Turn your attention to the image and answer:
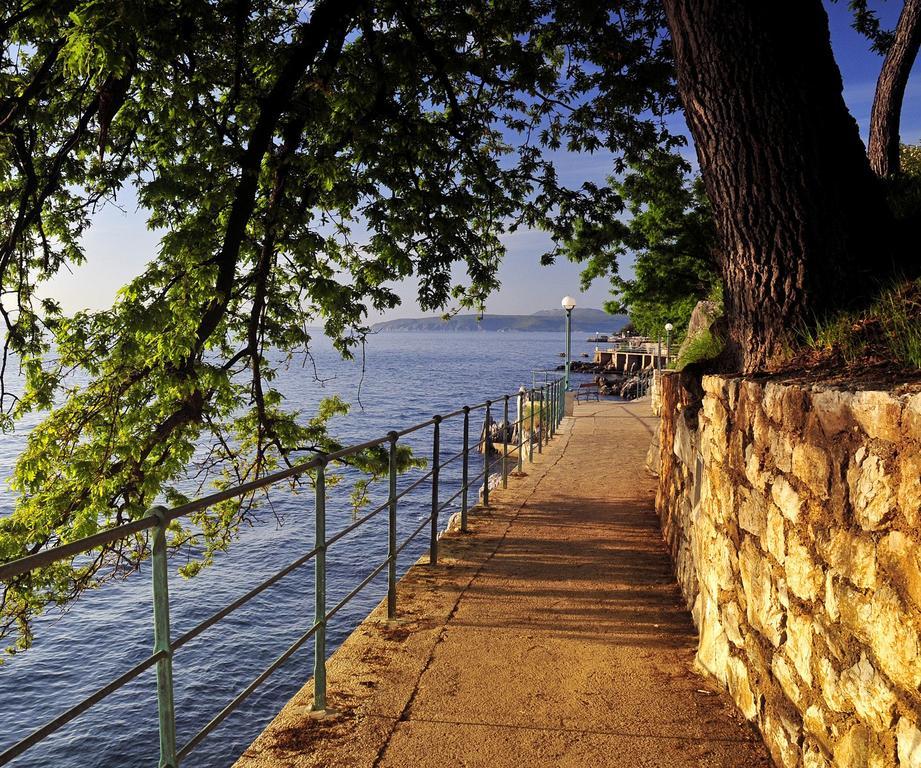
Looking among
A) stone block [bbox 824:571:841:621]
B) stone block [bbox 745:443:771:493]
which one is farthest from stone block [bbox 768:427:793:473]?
stone block [bbox 824:571:841:621]

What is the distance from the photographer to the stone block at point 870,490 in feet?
7.64

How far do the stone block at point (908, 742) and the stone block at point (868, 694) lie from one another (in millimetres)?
60

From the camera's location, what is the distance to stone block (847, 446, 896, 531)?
233 cm

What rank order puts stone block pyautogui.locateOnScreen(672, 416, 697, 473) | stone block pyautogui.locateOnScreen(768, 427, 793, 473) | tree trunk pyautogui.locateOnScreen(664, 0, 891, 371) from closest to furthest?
stone block pyautogui.locateOnScreen(768, 427, 793, 473) → tree trunk pyautogui.locateOnScreen(664, 0, 891, 371) → stone block pyautogui.locateOnScreen(672, 416, 697, 473)

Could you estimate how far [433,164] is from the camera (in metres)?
9.84

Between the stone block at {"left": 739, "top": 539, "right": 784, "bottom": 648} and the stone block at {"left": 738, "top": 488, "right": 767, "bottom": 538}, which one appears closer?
the stone block at {"left": 739, "top": 539, "right": 784, "bottom": 648}

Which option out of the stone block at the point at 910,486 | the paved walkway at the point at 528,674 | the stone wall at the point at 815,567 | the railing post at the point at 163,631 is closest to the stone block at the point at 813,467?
the stone wall at the point at 815,567

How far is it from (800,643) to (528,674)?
6.00ft

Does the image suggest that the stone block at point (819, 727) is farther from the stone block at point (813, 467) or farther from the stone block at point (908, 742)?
the stone block at point (813, 467)

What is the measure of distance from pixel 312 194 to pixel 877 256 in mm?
5815

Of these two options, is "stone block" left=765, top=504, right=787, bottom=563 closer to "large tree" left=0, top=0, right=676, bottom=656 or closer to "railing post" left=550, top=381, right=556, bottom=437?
"large tree" left=0, top=0, right=676, bottom=656

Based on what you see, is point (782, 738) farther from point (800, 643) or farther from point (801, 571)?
point (801, 571)

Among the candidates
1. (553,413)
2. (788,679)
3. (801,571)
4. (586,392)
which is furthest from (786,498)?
(586,392)

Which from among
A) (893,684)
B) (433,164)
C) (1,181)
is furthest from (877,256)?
(1,181)
